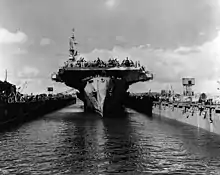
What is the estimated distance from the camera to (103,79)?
126ft

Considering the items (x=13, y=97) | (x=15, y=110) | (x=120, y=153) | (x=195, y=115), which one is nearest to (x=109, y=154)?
(x=120, y=153)

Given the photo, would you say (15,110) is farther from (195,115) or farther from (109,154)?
(109,154)

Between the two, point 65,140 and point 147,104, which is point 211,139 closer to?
point 65,140

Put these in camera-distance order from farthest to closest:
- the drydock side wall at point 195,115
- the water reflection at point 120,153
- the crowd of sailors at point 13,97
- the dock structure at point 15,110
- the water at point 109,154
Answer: the crowd of sailors at point 13,97 → the dock structure at point 15,110 → the drydock side wall at point 195,115 → the water reflection at point 120,153 → the water at point 109,154

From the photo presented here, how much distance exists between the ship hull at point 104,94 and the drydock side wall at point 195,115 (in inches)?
278

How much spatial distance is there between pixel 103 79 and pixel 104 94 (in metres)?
2.03

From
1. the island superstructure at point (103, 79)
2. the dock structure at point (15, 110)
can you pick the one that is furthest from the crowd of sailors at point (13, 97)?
the island superstructure at point (103, 79)

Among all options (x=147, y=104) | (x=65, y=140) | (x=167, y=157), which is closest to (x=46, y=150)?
(x=65, y=140)

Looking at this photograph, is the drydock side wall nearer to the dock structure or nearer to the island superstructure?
the island superstructure

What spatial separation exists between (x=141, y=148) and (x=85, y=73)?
30823 mm

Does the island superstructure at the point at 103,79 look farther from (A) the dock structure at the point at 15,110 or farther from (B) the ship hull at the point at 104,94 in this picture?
(A) the dock structure at the point at 15,110

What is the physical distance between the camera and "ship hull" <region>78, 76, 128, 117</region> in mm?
37719

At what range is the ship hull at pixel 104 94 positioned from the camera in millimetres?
37719

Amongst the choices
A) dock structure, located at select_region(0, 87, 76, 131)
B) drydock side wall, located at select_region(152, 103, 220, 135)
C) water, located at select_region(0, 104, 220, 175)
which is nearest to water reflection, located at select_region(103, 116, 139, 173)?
water, located at select_region(0, 104, 220, 175)
